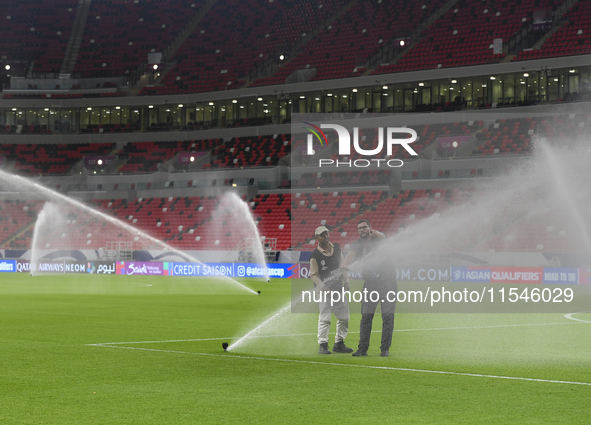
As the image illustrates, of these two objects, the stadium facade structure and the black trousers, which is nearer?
the black trousers

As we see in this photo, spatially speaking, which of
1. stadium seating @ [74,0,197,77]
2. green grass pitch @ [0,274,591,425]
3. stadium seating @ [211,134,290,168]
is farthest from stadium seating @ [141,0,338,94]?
green grass pitch @ [0,274,591,425]

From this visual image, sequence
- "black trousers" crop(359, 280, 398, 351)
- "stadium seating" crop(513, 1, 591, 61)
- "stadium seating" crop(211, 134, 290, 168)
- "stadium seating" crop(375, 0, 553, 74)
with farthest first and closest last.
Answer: "stadium seating" crop(211, 134, 290, 168) < "stadium seating" crop(375, 0, 553, 74) < "stadium seating" crop(513, 1, 591, 61) < "black trousers" crop(359, 280, 398, 351)

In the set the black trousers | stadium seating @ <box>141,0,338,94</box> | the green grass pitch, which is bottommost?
the green grass pitch

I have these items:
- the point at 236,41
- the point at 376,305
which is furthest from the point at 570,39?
the point at 376,305

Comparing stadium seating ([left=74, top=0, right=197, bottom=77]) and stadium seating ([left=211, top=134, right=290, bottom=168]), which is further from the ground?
stadium seating ([left=74, top=0, right=197, bottom=77])

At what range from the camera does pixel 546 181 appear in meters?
46.7

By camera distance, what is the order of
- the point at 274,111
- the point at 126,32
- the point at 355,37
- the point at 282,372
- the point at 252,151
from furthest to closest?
the point at 126,32, the point at 274,111, the point at 252,151, the point at 355,37, the point at 282,372

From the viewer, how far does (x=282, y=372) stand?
12.2 meters

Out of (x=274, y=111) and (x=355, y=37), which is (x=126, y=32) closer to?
(x=274, y=111)

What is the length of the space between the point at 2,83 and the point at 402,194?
142 feet

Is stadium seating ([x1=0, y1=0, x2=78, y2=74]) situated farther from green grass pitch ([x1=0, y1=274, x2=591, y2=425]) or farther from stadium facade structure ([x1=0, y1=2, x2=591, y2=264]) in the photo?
green grass pitch ([x1=0, y1=274, x2=591, y2=425])

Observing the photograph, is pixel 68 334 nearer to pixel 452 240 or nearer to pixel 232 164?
pixel 452 240

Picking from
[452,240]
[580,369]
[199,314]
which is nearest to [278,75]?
[452,240]

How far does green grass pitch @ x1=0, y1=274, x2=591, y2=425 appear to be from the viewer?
9109 millimetres
